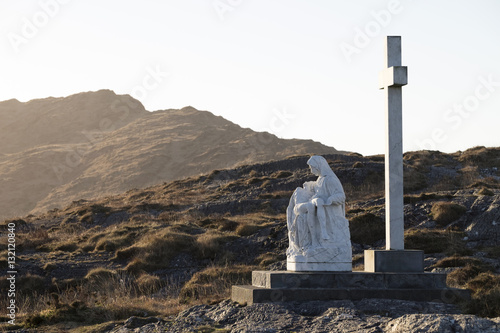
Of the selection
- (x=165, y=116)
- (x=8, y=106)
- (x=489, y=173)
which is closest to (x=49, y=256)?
(x=489, y=173)

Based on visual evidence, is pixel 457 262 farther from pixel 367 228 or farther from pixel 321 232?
pixel 321 232

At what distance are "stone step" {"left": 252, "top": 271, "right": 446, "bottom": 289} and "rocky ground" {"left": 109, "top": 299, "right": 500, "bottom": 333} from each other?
53cm

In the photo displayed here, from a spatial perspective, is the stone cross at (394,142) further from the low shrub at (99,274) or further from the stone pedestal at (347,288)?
the low shrub at (99,274)

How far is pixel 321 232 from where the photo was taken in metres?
11.0

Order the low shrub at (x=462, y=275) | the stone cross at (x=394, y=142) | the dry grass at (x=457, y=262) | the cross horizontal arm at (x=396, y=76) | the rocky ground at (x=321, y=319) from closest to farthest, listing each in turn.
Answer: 1. the rocky ground at (x=321, y=319)
2. the stone cross at (x=394, y=142)
3. the cross horizontal arm at (x=396, y=76)
4. the low shrub at (x=462, y=275)
5. the dry grass at (x=457, y=262)

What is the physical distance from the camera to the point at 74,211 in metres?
34.0

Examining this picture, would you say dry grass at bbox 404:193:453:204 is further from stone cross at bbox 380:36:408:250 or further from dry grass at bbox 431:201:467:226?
stone cross at bbox 380:36:408:250

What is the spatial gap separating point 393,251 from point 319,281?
1655 mm

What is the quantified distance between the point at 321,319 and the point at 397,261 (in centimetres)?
271

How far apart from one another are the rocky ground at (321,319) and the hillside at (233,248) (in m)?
0.03

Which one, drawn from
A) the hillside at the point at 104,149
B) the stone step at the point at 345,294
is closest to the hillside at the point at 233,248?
the stone step at the point at 345,294

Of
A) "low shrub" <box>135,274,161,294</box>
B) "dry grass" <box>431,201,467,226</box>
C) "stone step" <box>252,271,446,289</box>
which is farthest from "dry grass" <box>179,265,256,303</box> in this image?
"dry grass" <box>431,201,467,226</box>

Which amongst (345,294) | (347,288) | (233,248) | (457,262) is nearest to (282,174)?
(233,248)

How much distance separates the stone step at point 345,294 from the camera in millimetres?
10273
